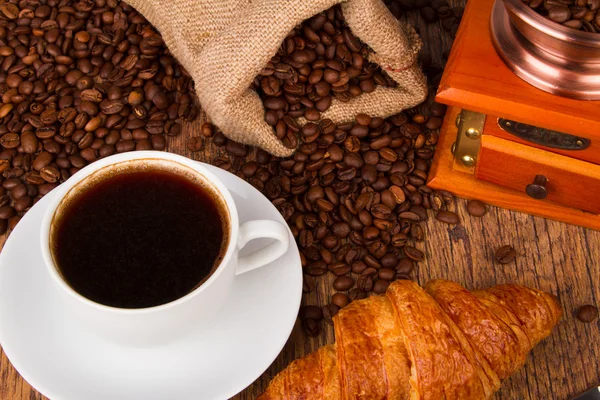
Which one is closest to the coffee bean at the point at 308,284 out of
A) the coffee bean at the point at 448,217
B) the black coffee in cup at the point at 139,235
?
the coffee bean at the point at 448,217

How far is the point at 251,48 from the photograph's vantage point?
178cm

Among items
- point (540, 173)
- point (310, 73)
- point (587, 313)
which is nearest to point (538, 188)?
point (540, 173)

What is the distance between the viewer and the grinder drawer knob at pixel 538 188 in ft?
6.01

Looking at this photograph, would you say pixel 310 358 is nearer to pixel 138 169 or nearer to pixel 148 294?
pixel 148 294

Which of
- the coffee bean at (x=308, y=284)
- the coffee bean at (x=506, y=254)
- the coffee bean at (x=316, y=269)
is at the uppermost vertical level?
the coffee bean at (x=506, y=254)

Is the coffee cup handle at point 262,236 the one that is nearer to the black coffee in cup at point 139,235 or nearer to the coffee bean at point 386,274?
the black coffee in cup at point 139,235

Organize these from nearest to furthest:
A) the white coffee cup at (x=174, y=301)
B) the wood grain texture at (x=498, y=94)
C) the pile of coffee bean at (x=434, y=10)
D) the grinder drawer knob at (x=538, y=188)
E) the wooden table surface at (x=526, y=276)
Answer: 1. the white coffee cup at (x=174, y=301)
2. the wood grain texture at (x=498, y=94)
3. the wooden table surface at (x=526, y=276)
4. the grinder drawer knob at (x=538, y=188)
5. the pile of coffee bean at (x=434, y=10)

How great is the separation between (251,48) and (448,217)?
0.67 meters

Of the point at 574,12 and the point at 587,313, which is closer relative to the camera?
the point at 574,12

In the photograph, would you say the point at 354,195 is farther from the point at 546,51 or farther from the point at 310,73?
the point at 546,51

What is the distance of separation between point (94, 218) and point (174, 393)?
37 cm

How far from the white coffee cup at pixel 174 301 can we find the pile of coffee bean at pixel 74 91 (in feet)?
1.94

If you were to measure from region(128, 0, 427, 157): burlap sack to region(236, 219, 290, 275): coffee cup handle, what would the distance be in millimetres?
530

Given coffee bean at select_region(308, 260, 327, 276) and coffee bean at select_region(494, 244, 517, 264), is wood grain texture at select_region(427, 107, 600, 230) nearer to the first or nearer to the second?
coffee bean at select_region(494, 244, 517, 264)
